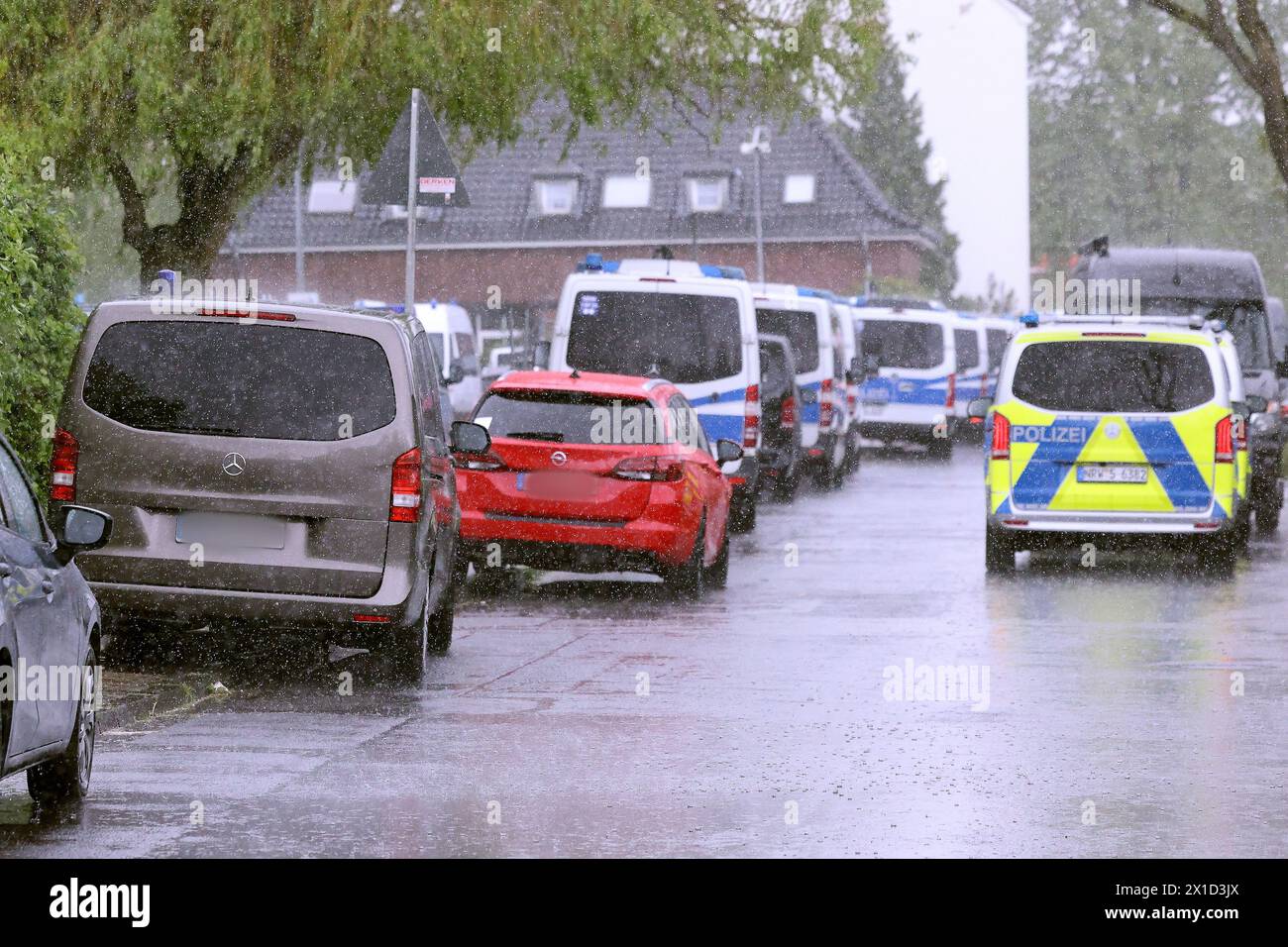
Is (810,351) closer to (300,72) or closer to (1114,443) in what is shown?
(1114,443)

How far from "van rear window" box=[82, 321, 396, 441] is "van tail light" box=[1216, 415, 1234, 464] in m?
9.51

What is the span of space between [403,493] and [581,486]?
5.31 m

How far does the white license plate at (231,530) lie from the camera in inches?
476

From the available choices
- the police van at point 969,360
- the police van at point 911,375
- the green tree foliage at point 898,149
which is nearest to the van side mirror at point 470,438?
the police van at point 911,375

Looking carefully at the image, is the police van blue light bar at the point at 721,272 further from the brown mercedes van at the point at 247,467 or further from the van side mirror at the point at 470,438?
the brown mercedes van at the point at 247,467

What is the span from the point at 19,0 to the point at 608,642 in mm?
7578

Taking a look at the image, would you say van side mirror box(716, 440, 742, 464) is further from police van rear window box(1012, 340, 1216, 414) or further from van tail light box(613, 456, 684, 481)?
police van rear window box(1012, 340, 1216, 414)

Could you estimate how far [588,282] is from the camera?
929 inches

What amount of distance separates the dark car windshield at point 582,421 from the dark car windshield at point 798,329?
Result: 1501 cm

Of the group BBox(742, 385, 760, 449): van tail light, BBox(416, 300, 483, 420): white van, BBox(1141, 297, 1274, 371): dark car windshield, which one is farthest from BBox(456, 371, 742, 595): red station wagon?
BBox(416, 300, 483, 420): white van

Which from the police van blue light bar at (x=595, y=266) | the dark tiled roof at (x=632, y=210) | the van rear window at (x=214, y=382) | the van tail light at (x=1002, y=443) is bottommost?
the van tail light at (x=1002, y=443)

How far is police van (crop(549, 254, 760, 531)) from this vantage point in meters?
23.5

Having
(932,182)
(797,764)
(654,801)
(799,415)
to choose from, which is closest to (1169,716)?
(797,764)
